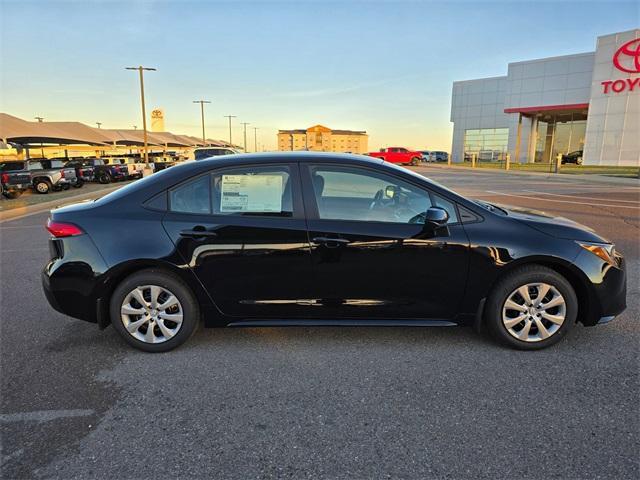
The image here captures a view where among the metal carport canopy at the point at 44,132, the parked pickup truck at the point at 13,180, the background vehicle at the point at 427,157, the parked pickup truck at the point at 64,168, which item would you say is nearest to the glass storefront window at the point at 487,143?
the background vehicle at the point at 427,157

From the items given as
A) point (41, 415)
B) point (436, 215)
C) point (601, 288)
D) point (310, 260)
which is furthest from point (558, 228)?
Result: point (41, 415)

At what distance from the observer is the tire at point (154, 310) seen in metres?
3.40

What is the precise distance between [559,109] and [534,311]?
4151 cm

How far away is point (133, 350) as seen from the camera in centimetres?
356

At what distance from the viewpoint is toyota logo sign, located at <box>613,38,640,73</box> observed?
90.8 ft

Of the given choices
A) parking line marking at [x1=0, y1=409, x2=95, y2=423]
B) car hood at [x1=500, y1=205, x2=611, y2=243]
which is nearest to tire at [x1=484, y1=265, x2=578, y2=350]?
car hood at [x1=500, y1=205, x2=611, y2=243]

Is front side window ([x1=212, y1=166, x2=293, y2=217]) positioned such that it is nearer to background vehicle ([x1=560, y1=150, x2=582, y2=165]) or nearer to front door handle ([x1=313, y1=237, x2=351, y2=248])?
front door handle ([x1=313, y1=237, x2=351, y2=248])

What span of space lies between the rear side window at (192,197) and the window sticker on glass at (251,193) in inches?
5.0

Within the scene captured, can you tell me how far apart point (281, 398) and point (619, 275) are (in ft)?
9.16

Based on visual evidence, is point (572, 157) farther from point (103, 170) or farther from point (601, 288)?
point (601, 288)

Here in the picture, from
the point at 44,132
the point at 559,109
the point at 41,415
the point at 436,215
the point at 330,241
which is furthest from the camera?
the point at 559,109

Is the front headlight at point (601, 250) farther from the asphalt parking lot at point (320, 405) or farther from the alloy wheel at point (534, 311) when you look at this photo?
the asphalt parking lot at point (320, 405)

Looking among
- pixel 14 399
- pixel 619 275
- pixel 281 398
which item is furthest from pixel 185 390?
pixel 619 275

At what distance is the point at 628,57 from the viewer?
92.4 ft
